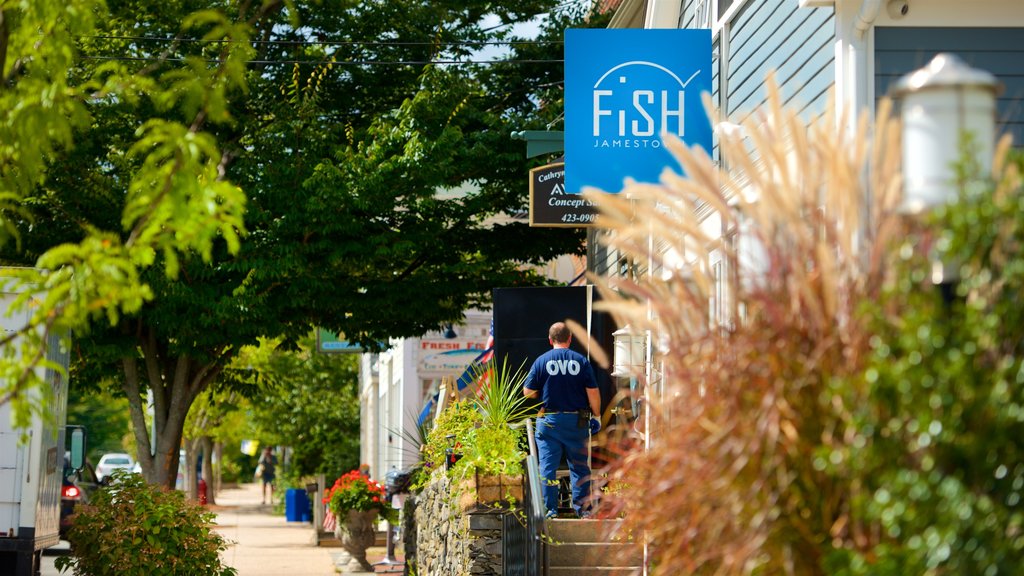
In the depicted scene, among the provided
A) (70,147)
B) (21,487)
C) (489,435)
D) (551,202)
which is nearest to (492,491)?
(489,435)

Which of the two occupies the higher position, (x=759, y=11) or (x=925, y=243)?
(x=759, y=11)

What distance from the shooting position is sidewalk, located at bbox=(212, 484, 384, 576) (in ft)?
70.0

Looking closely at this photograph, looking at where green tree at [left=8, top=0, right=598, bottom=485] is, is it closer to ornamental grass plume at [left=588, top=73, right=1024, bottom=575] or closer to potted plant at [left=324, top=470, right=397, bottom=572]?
potted plant at [left=324, top=470, right=397, bottom=572]

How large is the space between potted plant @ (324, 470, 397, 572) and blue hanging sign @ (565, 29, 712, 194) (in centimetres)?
1137

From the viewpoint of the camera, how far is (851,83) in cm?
816

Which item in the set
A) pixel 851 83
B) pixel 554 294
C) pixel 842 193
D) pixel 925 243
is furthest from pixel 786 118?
pixel 554 294

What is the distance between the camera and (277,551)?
83.5 ft

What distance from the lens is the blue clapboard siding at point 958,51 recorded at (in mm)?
8258

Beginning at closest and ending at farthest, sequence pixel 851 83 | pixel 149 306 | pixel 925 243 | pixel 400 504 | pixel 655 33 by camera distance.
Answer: pixel 925 243
pixel 851 83
pixel 655 33
pixel 149 306
pixel 400 504

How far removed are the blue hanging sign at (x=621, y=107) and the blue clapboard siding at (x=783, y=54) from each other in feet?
1.40

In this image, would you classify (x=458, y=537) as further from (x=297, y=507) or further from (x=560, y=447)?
(x=297, y=507)

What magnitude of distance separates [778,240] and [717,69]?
23.7ft

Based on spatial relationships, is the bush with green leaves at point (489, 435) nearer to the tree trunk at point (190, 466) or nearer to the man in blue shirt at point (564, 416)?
A: the man in blue shirt at point (564, 416)

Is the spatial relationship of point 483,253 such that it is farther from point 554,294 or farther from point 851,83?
point 851,83
